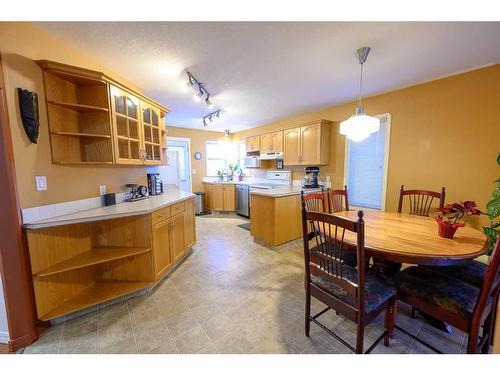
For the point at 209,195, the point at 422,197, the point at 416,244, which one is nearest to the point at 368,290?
the point at 416,244

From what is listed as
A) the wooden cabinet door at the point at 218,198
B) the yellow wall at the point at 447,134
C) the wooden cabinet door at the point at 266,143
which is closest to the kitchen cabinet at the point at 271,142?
the wooden cabinet door at the point at 266,143

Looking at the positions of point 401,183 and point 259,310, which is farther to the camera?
point 401,183

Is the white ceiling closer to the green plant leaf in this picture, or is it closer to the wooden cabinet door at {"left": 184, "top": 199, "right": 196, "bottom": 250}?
the green plant leaf

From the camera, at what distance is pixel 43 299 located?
5.14ft

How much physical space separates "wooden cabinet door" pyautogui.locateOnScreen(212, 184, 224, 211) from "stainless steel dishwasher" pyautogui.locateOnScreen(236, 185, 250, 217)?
0.43m

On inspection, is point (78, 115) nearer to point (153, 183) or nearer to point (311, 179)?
point (153, 183)

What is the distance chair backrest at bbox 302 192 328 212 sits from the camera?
2129mm

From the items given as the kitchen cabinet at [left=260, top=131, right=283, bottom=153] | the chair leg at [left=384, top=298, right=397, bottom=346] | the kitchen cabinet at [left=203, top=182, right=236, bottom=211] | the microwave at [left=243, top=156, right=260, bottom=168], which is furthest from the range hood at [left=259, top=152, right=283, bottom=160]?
the chair leg at [left=384, top=298, right=397, bottom=346]

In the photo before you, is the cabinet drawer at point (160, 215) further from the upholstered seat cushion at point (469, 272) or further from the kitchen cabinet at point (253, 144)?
the kitchen cabinet at point (253, 144)

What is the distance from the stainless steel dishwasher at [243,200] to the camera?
4961 millimetres

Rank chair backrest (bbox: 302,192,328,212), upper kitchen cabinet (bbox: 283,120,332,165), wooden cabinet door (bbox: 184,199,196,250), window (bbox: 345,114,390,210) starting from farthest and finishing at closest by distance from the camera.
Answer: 1. upper kitchen cabinet (bbox: 283,120,332,165)
2. window (bbox: 345,114,390,210)
3. wooden cabinet door (bbox: 184,199,196,250)
4. chair backrest (bbox: 302,192,328,212)
